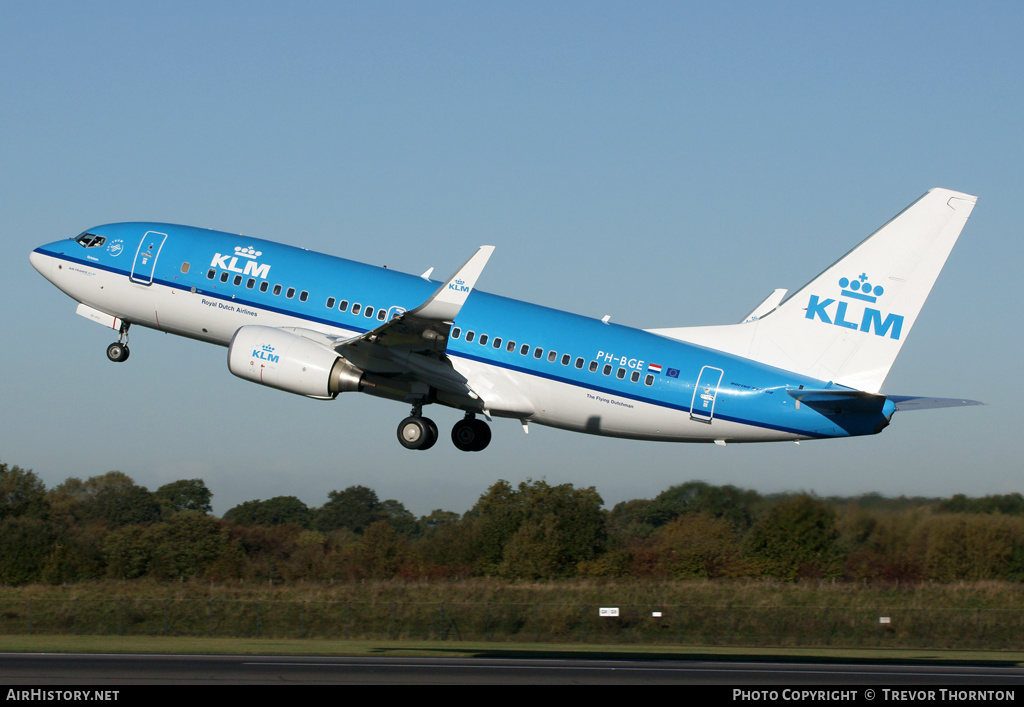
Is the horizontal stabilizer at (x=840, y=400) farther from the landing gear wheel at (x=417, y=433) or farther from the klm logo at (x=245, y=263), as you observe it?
the klm logo at (x=245, y=263)

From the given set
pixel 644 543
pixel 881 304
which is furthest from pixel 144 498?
pixel 881 304

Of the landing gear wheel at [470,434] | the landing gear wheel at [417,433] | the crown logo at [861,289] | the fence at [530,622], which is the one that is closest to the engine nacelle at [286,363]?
the landing gear wheel at [417,433]

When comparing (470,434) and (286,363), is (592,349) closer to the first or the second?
(470,434)

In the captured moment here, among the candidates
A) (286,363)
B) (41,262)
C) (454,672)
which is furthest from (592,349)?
(41,262)

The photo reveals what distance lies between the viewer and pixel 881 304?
3525cm

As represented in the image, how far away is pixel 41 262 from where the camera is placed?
41.9m

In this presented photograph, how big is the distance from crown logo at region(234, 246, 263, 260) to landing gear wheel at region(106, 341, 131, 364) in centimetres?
620

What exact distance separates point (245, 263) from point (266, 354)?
481 centimetres

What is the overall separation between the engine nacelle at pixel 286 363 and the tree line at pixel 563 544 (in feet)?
64.7

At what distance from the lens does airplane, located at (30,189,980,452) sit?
3447 centimetres

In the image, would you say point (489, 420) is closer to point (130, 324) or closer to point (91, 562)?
point (130, 324)

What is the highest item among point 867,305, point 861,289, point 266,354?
point 861,289

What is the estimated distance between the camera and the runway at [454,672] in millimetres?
26156

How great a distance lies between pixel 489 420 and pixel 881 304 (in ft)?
41.5
